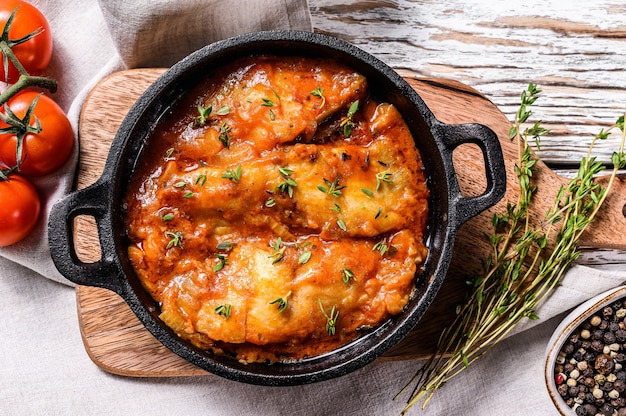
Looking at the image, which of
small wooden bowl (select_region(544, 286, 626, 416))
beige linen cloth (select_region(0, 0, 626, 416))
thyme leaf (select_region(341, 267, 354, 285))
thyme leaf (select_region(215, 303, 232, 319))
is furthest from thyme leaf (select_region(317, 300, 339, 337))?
small wooden bowl (select_region(544, 286, 626, 416))

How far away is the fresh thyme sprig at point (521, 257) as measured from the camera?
10.5 feet

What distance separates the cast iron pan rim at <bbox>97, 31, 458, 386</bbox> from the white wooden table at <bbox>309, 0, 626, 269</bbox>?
853 millimetres

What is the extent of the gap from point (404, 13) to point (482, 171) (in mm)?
948

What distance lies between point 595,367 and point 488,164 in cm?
140

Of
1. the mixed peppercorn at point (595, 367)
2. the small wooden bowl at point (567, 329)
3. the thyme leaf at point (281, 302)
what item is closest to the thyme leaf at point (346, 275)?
the thyme leaf at point (281, 302)

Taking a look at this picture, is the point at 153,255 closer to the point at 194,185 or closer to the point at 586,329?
the point at 194,185

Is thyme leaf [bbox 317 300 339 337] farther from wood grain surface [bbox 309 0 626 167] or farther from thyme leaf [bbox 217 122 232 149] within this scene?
wood grain surface [bbox 309 0 626 167]

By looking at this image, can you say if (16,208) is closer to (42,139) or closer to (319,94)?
(42,139)

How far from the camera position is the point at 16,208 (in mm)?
3178

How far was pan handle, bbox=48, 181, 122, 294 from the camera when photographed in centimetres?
265

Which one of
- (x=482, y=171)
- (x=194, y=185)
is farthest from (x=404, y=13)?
(x=194, y=185)

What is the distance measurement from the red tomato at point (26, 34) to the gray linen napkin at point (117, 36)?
0.17m

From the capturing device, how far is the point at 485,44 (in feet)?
11.8

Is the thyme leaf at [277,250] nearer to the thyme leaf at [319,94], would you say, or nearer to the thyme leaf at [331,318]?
the thyme leaf at [331,318]
